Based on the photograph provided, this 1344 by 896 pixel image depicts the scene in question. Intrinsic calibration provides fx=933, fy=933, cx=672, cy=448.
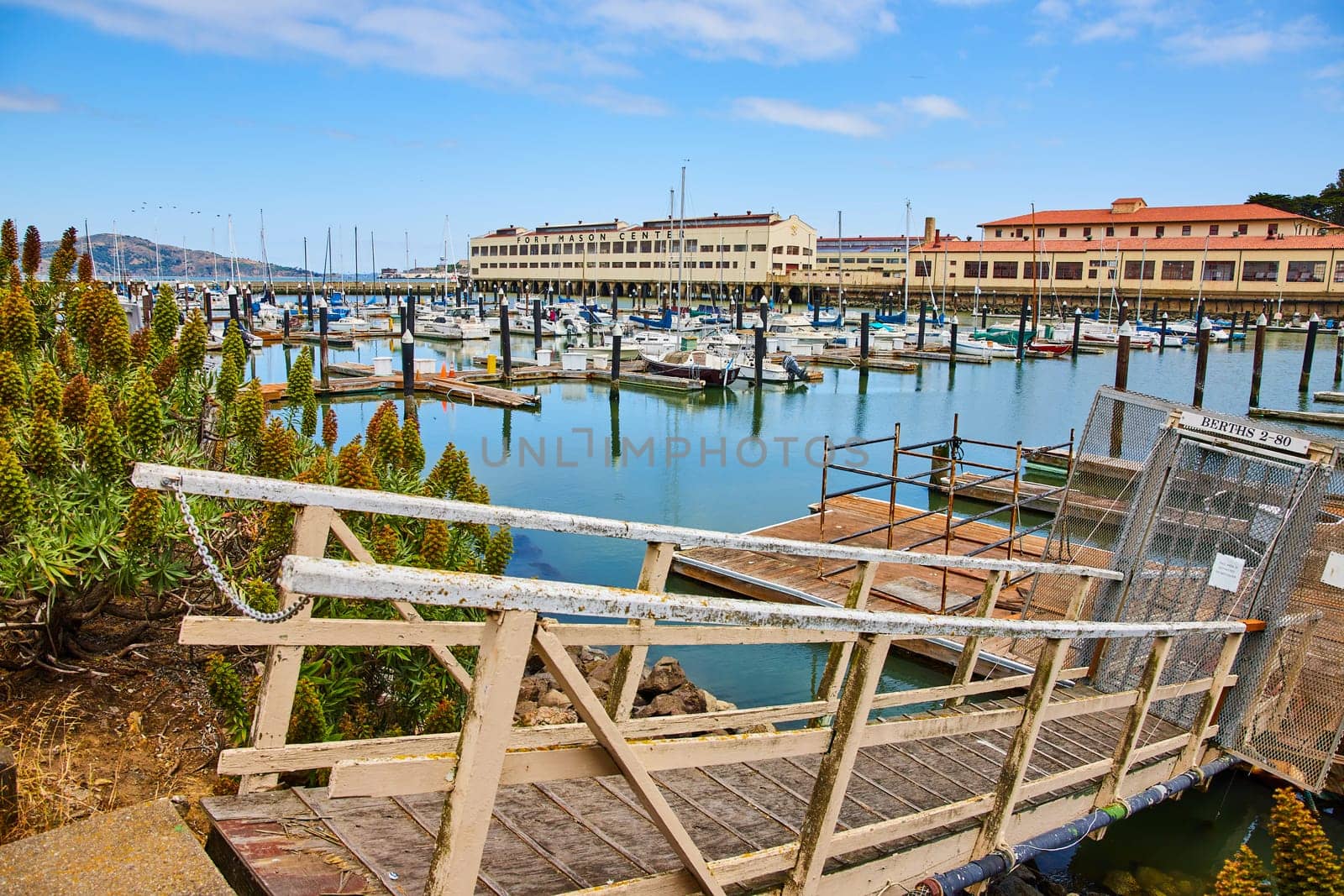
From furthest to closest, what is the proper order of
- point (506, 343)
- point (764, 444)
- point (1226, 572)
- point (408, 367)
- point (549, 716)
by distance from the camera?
point (506, 343) < point (408, 367) < point (764, 444) < point (549, 716) < point (1226, 572)

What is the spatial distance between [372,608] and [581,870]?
2650 mm

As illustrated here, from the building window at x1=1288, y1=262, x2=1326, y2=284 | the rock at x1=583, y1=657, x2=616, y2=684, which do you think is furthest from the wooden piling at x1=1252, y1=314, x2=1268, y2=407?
the building window at x1=1288, y1=262, x2=1326, y2=284

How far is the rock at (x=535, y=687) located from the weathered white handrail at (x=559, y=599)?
5097 millimetres

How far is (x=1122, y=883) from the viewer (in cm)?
684

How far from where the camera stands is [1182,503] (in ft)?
21.1

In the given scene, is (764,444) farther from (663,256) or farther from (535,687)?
(663,256)

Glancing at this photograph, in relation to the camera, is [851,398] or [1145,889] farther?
[851,398]

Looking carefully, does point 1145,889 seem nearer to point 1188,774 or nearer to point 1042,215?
point 1188,774

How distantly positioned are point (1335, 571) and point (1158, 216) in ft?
268

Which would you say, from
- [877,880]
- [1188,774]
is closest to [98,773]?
[877,880]

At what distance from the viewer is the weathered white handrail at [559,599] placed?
2008 mm

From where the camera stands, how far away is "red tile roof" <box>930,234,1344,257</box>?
220ft

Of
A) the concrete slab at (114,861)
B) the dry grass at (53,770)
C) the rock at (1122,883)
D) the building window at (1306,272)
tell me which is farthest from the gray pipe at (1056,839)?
the building window at (1306,272)

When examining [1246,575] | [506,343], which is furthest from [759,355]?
[1246,575]
